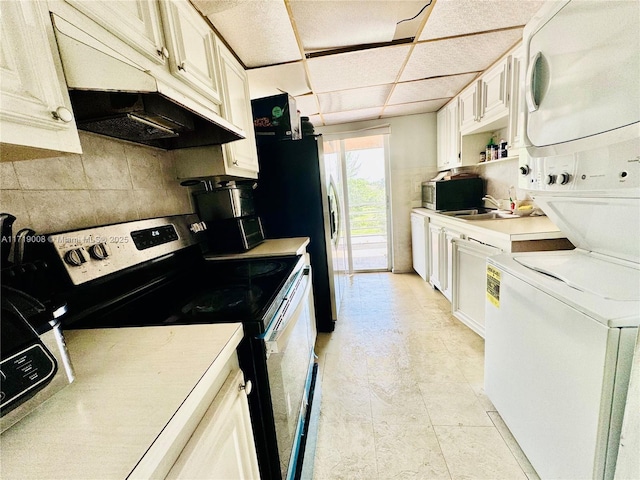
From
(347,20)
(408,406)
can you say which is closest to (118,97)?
(347,20)

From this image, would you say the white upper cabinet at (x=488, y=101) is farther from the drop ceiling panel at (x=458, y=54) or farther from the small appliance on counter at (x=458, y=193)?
the small appliance on counter at (x=458, y=193)

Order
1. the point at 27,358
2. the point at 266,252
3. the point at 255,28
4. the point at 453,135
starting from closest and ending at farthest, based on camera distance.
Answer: the point at 27,358, the point at 255,28, the point at 266,252, the point at 453,135

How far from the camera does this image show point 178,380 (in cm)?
54

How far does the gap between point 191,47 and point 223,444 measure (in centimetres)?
151

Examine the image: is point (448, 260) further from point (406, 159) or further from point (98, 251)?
point (98, 251)

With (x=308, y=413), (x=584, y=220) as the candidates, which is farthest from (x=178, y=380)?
(x=584, y=220)

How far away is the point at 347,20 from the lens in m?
1.50

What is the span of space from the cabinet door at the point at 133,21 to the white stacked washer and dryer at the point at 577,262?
1.54m

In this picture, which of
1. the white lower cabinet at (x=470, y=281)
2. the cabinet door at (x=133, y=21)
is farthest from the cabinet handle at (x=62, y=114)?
the white lower cabinet at (x=470, y=281)

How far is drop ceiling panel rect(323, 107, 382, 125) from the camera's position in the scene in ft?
10.5

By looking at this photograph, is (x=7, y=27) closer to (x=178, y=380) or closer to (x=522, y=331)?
(x=178, y=380)

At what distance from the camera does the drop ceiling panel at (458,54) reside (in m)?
1.73

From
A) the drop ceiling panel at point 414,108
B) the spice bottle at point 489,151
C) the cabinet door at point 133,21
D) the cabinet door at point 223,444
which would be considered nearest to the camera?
the cabinet door at point 223,444

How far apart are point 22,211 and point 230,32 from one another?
1349mm
